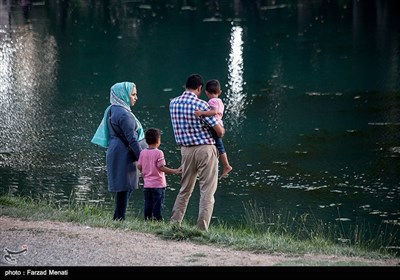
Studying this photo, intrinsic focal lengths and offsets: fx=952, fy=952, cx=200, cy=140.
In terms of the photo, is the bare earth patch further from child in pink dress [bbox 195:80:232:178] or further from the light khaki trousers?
child in pink dress [bbox 195:80:232:178]

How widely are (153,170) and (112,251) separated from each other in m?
1.93

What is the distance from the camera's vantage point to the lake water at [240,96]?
1362 centimetres

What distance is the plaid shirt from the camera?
32.1 ft

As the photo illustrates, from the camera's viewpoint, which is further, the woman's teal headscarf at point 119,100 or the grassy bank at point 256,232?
the woman's teal headscarf at point 119,100

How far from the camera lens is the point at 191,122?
982cm

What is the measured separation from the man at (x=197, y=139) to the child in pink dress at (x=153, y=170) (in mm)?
204

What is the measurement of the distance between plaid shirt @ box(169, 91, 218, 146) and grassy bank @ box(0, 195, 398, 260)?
3.03 ft

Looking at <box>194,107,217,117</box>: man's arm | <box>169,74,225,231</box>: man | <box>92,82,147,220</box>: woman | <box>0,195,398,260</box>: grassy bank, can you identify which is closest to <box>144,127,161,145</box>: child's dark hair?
<box>92,82,147,220</box>: woman

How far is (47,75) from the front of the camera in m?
24.1

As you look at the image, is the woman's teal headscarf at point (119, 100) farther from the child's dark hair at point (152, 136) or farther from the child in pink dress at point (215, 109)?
the child in pink dress at point (215, 109)

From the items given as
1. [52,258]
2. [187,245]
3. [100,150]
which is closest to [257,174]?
[100,150]

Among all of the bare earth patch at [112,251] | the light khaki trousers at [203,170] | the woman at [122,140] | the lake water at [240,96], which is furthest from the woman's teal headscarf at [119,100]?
the lake water at [240,96]

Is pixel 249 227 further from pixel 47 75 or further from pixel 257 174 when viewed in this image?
pixel 47 75

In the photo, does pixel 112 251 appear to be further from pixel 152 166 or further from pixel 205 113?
pixel 205 113
